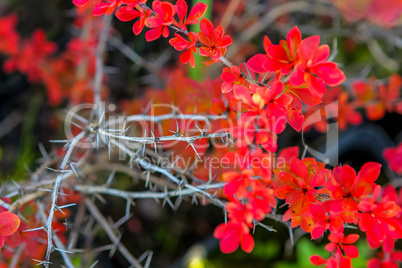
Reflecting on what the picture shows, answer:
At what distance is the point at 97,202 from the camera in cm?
126

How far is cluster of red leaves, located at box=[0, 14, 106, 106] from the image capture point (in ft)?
3.50

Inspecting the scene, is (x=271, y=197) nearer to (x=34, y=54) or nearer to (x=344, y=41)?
(x=34, y=54)

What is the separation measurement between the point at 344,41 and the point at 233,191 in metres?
1.34

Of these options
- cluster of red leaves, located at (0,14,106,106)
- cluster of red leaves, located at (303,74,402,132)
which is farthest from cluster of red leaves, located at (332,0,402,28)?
cluster of red leaves, located at (0,14,106,106)

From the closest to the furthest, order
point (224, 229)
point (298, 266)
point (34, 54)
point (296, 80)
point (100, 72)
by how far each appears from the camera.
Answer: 1. point (296, 80)
2. point (224, 229)
3. point (100, 72)
4. point (298, 266)
5. point (34, 54)

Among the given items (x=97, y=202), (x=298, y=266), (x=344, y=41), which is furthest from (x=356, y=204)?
(x=344, y=41)

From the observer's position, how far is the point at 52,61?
4.04ft

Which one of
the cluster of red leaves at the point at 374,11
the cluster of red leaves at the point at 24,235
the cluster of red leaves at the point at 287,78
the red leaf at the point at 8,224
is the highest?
the cluster of red leaves at the point at 287,78

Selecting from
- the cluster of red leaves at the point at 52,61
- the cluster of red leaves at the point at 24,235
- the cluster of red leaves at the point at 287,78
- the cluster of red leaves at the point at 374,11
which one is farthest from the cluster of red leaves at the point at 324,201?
the cluster of red leaves at the point at 374,11

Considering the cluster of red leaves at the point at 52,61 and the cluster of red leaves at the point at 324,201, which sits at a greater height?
the cluster of red leaves at the point at 324,201

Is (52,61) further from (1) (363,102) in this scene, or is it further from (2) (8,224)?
(1) (363,102)

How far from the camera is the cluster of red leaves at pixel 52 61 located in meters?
1.07

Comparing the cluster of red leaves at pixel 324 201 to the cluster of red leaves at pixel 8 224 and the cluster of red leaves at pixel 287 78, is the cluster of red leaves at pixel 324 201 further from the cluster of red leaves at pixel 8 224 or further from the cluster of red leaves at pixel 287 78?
the cluster of red leaves at pixel 8 224

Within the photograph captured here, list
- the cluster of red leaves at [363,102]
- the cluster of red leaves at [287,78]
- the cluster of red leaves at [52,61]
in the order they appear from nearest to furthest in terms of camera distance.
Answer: the cluster of red leaves at [287,78] → the cluster of red leaves at [363,102] → the cluster of red leaves at [52,61]
